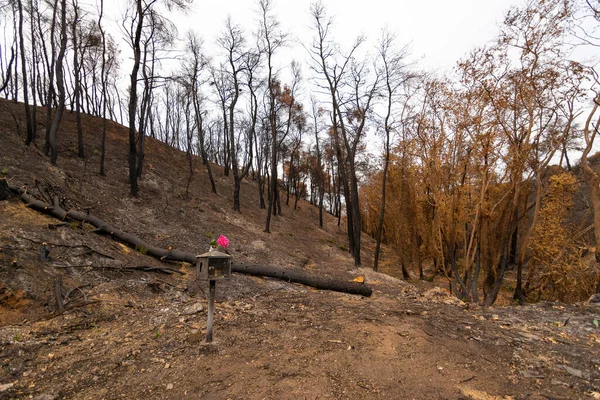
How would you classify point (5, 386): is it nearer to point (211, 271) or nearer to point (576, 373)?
point (211, 271)

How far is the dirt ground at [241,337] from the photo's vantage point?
11.4 ft

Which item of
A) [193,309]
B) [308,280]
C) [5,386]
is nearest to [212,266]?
[193,309]

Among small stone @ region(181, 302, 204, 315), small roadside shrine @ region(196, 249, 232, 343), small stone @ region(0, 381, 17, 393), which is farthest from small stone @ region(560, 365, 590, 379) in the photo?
small stone @ region(0, 381, 17, 393)

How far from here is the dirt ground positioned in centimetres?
Answer: 347

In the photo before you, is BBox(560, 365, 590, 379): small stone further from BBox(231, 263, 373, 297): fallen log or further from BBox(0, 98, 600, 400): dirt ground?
BBox(231, 263, 373, 297): fallen log

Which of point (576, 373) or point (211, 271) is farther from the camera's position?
point (211, 271)

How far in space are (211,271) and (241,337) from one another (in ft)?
4.11

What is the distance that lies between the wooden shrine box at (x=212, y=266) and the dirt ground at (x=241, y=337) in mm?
1040

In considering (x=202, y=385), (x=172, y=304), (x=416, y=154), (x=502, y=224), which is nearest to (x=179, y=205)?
(x=172, y=304)

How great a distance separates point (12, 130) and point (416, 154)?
1937cm

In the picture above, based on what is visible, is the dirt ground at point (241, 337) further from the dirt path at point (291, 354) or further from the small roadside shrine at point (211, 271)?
the small roadside shrine at point (211, 271)

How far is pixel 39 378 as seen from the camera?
345cm

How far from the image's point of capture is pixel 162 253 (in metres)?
8.48

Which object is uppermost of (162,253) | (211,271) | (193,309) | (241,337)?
(211,271)
